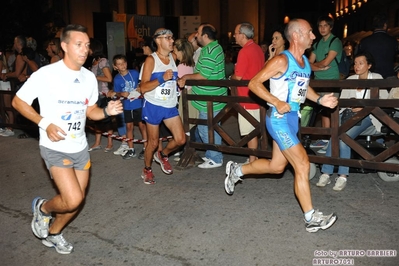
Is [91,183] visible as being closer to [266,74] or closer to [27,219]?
[27,219]

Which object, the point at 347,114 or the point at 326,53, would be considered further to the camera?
the point at 326,53

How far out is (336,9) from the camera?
206ft

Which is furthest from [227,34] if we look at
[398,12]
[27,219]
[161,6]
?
[27,219]

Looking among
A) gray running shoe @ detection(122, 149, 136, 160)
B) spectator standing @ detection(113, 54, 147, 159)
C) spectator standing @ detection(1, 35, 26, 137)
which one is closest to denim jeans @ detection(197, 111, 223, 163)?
spectator standing @ detection(113, 54, 147, 159)

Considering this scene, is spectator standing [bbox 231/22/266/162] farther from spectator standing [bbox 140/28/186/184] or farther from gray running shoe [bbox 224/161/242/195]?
gray running shoe [bbox 224/161/242/195]

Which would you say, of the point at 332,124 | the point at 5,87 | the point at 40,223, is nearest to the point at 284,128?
the point at 332,124

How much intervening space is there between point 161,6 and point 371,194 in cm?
3129

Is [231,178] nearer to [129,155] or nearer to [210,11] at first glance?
[129,155]

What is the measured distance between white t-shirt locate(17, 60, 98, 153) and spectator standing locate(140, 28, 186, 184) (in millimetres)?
1752

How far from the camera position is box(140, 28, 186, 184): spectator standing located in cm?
554

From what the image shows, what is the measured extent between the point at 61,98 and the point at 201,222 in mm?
1977

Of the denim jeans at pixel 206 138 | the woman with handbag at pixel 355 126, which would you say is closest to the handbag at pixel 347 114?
the woman with handbag at pixel 355 126

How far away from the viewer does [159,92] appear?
5.69 m

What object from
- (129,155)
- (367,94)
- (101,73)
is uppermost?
(101,73)
